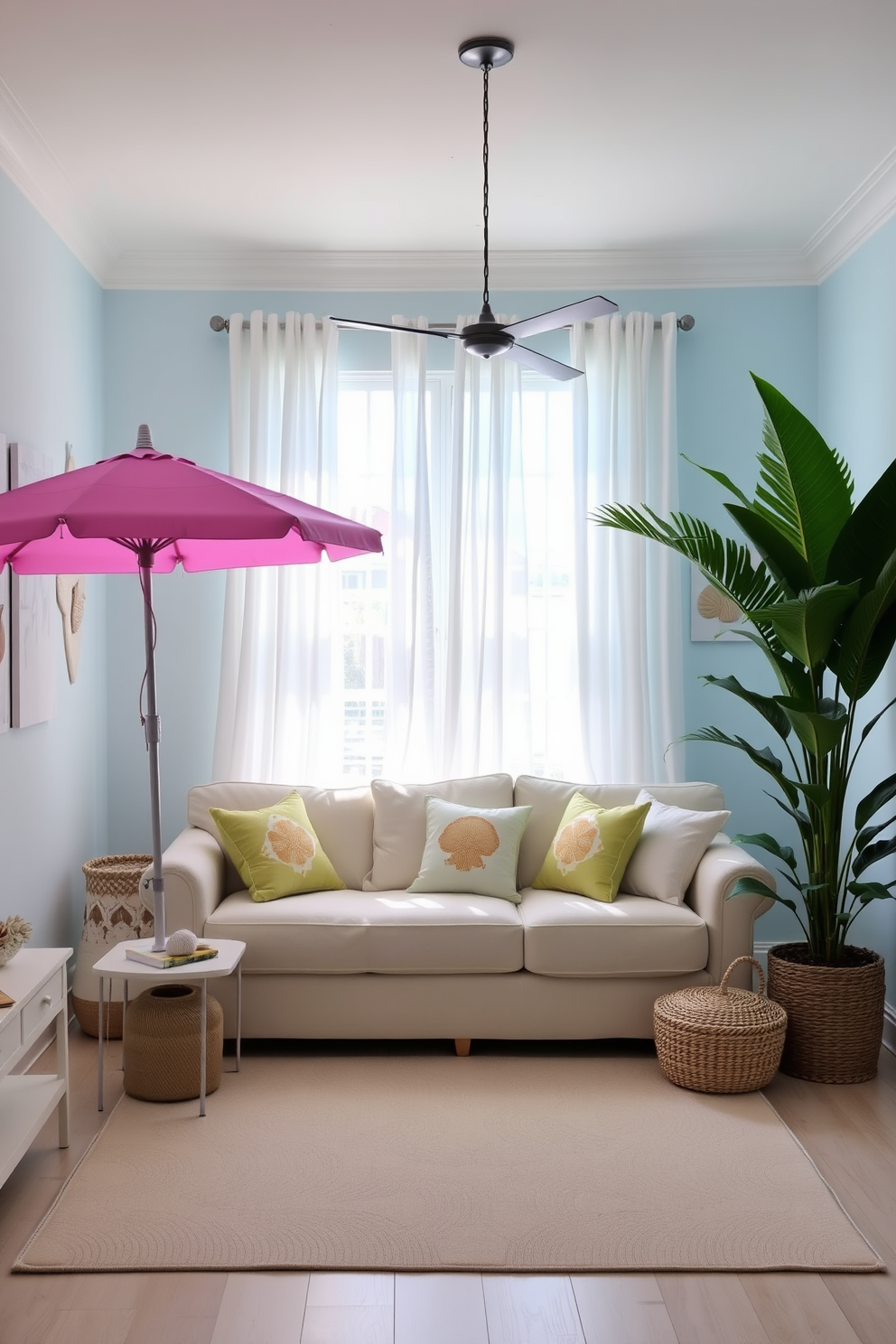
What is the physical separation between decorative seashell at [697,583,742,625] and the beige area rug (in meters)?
1.94

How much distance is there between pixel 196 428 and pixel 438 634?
134 cm

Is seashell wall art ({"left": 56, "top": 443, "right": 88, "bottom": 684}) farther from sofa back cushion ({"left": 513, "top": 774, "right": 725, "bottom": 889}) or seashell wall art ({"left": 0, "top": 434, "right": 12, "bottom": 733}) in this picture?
sofa back cushion ({"left": 513, "top": 774, "right": 725, "bottom": 889})

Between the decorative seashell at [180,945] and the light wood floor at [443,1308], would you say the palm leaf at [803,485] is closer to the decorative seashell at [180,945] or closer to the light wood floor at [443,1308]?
the light wood floor at [443,1308]

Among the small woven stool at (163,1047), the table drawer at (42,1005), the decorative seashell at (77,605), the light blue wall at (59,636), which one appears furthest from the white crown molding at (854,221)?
the table drawer at (42,1005)

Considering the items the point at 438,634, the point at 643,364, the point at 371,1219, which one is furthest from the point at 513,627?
the point at 371,1219

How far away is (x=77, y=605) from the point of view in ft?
14.0

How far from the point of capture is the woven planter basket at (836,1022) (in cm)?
351

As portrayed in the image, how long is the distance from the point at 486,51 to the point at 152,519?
1524 mm

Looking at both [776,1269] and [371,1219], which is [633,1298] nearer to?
[776,1269]

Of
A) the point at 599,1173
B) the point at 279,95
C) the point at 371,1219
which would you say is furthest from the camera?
the point at 279,95

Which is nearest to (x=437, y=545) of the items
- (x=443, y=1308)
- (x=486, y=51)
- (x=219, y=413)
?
(x=219, y=413)

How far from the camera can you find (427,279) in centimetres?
472

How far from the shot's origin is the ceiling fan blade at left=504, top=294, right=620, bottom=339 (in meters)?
3.15

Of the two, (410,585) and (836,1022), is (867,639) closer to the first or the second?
(836,1022)
